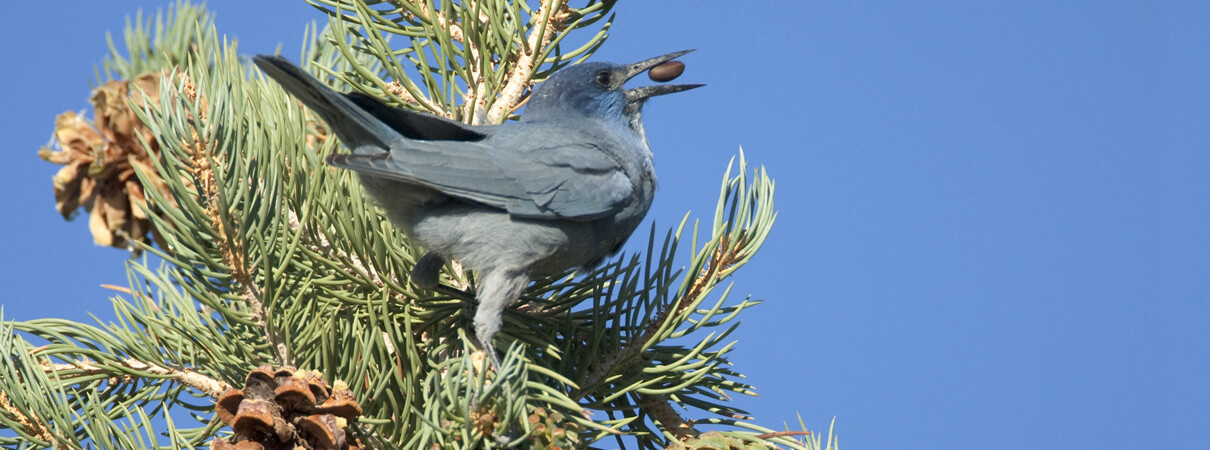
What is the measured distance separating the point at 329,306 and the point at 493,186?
732 mm

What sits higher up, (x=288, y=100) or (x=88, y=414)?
(x=288, y=100)

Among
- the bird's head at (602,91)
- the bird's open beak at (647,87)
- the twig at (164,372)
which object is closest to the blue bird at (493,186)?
the bird's head at (602,91)

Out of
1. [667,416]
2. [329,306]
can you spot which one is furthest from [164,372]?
[667,416]

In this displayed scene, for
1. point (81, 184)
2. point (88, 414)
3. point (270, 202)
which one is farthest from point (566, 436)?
point (81, 184)

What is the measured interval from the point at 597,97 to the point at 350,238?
143 centimetres

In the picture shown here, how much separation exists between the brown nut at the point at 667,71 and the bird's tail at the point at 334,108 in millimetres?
992

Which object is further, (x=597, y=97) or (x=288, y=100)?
(x=597, y=97)

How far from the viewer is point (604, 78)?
142 inches

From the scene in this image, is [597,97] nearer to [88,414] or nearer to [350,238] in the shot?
[350,238]

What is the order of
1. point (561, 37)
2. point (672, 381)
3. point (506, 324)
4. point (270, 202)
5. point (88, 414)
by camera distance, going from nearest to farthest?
point (88, 414) → point (270, 202) → point (672, 381) → point (506, 324) → point (561, 37)

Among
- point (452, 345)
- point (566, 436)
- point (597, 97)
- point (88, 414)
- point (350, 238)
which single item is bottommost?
point (88, 414)

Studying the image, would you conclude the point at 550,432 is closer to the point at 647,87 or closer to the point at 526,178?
the point at 526,178

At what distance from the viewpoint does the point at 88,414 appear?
179 cm

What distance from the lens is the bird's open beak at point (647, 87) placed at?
11.2 feet
